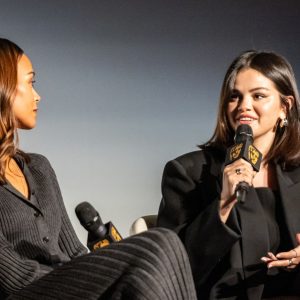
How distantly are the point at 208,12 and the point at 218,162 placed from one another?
1.26m

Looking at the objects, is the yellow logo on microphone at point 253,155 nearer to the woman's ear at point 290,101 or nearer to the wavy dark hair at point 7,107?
the woman's ear at point 290,101

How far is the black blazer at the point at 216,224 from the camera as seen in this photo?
1635mm

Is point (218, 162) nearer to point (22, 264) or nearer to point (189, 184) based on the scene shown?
point (189, 184)

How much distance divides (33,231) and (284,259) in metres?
0.65

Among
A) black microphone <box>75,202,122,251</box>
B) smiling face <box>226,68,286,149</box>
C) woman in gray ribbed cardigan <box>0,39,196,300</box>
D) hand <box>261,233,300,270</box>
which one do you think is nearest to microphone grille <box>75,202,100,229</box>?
black microphone <box>75,202,122,251</box>

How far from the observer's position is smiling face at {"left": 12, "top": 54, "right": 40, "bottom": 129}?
166 centimetres

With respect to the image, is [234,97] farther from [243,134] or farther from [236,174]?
[236,174]

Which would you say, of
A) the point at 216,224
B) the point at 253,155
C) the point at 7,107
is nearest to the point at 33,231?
the point at 7,107

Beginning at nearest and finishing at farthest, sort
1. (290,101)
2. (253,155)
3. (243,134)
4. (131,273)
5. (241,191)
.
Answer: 1. (131,273)
2. (241,191)
3. (253,155)
4. (243,134)
5. (290,101)

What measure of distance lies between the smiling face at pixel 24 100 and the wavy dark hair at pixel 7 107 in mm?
25

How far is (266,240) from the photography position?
172 centimetres

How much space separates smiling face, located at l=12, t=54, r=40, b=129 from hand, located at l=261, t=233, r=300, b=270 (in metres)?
0.72

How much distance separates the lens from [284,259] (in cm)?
160

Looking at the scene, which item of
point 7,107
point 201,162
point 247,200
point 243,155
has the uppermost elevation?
point 7,107
